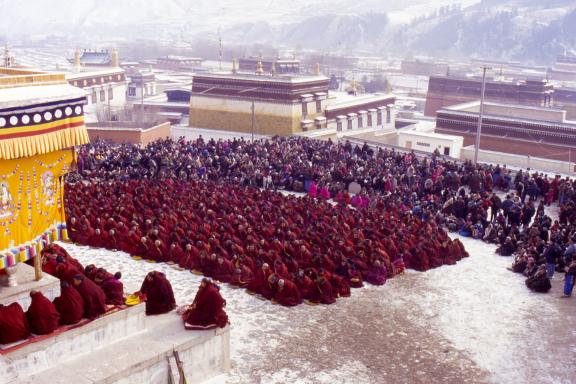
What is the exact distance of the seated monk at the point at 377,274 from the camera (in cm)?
1343

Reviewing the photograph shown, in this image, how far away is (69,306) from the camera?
8.91m

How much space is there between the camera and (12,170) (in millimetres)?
8617

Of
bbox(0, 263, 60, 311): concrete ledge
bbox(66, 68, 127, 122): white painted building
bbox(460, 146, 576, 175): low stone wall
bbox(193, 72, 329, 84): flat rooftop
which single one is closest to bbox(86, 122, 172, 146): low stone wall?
bbox(193, 72, 329, 84): flat rooftop

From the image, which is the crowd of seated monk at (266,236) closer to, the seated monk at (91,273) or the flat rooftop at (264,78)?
the seated monk at (91,273)

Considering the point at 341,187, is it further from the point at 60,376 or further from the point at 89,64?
the point at 89,64

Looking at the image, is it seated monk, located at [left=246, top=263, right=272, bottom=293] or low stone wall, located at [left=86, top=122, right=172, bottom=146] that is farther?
low stone wall, located at [left=86, top=122, right=172, bottom=146]

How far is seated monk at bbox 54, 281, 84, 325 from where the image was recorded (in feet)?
29.2

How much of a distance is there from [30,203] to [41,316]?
149 cm

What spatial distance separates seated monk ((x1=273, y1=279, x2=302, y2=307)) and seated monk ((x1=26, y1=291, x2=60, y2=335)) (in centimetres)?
440

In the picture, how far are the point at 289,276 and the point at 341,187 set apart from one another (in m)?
8.40

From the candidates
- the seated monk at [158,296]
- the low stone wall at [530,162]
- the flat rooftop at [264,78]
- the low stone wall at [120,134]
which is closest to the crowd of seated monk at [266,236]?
the seated monk at [158,296]

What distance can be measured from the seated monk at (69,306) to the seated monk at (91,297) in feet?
0.44

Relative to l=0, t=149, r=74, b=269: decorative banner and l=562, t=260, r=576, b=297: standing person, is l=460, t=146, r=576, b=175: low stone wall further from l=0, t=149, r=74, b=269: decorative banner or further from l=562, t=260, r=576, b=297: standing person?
l=0, t=149, r=74, b=269: decorative banner

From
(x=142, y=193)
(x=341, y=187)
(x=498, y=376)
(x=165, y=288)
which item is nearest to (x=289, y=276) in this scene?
(x=165, y=288)
